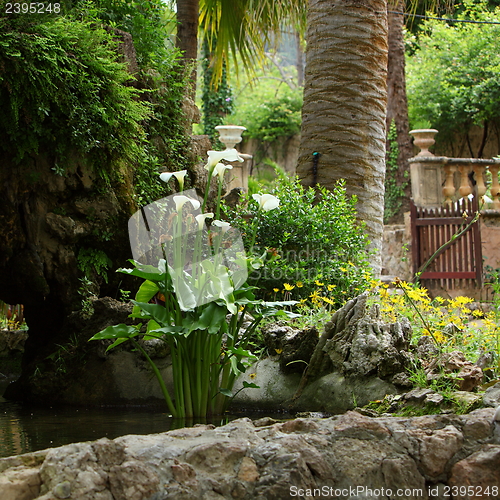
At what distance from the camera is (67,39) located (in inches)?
208

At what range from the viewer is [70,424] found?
13.4 ft

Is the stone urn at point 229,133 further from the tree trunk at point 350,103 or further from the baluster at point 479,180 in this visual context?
the tree trunk at point 350,103

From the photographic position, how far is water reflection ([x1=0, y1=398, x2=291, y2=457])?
346cm

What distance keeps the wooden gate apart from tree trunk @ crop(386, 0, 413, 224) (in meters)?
3.39

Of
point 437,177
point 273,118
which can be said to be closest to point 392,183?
point 437,177

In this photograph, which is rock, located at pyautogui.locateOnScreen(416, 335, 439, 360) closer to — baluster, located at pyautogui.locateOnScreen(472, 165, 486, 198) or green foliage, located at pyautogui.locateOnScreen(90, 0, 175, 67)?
green foliage, located at pyautogui.locateOnScreen(90, 0, 175, 67)

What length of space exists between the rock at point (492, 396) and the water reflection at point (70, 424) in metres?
1.65

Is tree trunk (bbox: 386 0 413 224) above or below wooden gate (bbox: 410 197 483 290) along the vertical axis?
above

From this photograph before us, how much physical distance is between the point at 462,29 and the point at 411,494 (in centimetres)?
1894

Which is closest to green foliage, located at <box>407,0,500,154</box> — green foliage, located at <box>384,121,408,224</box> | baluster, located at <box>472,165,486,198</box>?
green foliage, located at <box>384,121,408,224</box>

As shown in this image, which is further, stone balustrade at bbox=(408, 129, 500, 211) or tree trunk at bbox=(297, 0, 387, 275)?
stone balustrade at bbox=(408, 129, 500, 211)


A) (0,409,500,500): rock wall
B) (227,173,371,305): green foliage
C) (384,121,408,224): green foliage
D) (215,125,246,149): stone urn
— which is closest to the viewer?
(0,409,500,500): rock wall

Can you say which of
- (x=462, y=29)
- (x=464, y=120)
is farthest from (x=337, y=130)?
(x=462, y=29)

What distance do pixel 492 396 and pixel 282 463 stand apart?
1438 millimetres
